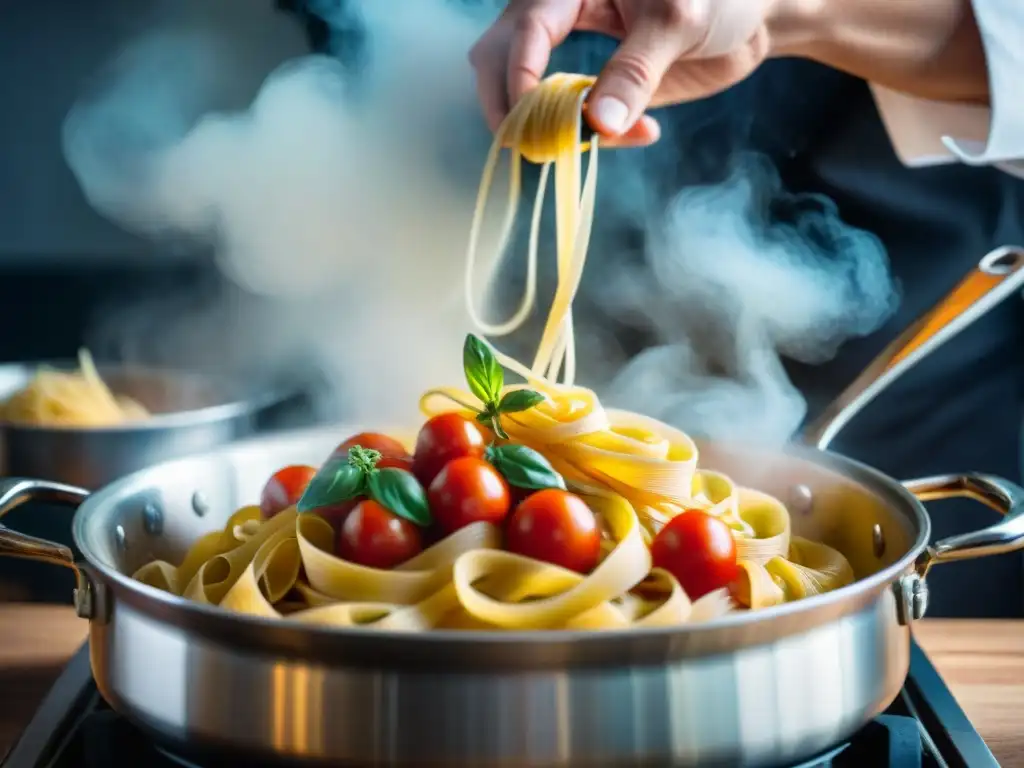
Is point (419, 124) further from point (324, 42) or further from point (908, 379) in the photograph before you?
point (908, 379)

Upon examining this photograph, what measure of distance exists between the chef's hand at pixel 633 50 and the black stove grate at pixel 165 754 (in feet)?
2.29

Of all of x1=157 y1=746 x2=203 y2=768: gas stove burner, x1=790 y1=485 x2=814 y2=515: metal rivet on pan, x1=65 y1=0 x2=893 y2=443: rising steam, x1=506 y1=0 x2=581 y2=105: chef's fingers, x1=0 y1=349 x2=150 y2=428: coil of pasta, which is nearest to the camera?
x1=157 y1=746 x2=203 y2=768: gas stove burner

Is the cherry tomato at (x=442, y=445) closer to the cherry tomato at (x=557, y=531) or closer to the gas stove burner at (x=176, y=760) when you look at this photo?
the cherry tomato at (x=557, y=531)

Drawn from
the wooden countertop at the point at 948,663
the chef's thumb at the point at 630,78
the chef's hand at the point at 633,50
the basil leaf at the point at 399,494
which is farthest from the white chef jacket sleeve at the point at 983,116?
the basil leaf at the point at 399,494

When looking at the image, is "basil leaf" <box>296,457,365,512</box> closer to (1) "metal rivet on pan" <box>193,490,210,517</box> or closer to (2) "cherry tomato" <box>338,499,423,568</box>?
(2) "cherry tomato" <box>338,499,423,568</box>

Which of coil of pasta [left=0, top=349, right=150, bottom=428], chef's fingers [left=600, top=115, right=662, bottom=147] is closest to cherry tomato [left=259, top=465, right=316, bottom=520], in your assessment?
chef's fingers [left=600, top=115, right=662, bottom=147]

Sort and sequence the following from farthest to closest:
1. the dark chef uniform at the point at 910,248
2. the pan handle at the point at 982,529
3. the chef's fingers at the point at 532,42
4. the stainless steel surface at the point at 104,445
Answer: the dark chef uniform at the point at 910,248 → the stainless steel surface at the point at 104,445 → the chef's fingers at the point at 532,42 → the pan handle at the point at 982,529

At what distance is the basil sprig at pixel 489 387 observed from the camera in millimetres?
1117

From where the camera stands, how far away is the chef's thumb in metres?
1.32

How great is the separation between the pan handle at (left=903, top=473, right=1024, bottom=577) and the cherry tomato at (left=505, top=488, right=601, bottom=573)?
0.29 metres

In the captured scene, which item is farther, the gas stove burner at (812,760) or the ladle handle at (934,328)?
the ladle handle at (934,328)

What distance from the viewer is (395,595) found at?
1027 mm

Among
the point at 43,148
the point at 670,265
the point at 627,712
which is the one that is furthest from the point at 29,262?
the point at 627,712

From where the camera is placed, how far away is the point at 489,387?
3.75 ft
